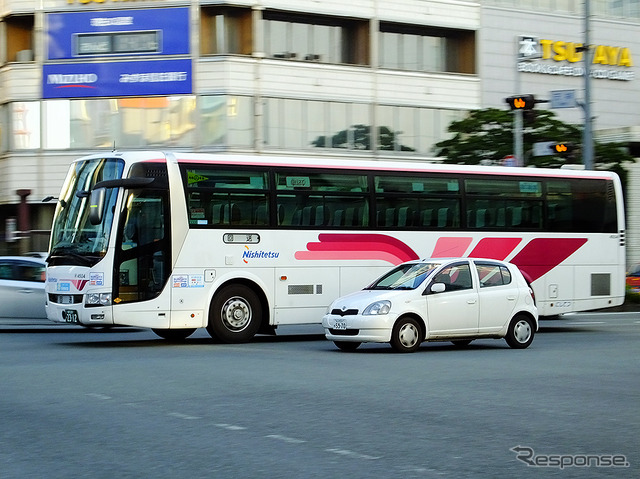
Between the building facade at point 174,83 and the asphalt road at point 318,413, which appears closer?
the asphalt road at point 318,413

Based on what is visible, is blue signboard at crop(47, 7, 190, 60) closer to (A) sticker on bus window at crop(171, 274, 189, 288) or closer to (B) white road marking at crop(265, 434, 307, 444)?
(A) sticker on bus window at crop(171, 274, 189, 288)

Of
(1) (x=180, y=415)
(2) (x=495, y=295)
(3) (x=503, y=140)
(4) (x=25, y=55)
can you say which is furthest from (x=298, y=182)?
(4) (x=25, y=55)

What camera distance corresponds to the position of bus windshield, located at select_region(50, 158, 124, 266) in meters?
18.0

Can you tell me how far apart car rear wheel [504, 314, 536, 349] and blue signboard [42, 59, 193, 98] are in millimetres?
25592

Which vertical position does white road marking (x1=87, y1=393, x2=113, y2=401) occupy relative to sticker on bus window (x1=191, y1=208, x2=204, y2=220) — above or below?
below

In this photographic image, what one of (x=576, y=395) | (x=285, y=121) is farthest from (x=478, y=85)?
(x=576, y=395)

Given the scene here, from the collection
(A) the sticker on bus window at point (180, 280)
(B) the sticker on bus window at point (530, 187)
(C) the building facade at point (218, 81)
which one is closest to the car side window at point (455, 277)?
(A) the sticker on bus window at point (180, 280)

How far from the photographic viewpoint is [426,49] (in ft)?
156

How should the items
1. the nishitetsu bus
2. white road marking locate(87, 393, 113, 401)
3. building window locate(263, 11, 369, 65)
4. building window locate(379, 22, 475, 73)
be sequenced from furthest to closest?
building window locate(379, 22, 475, 73), building window locate(263, 11, 369, 65), the nishitetsu bus, white road marking locate(87, 393, 113, 401)

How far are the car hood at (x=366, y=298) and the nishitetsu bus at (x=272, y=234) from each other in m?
2.77

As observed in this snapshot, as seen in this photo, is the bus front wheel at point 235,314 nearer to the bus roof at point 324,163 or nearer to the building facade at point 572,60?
the bus roof at point 324,163

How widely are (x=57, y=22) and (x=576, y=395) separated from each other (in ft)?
111

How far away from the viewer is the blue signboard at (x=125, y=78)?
135 feet

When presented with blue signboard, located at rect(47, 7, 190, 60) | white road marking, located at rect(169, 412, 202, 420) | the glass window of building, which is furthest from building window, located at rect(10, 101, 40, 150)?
white road marking, located at rect(169, 412, 202, 420)
